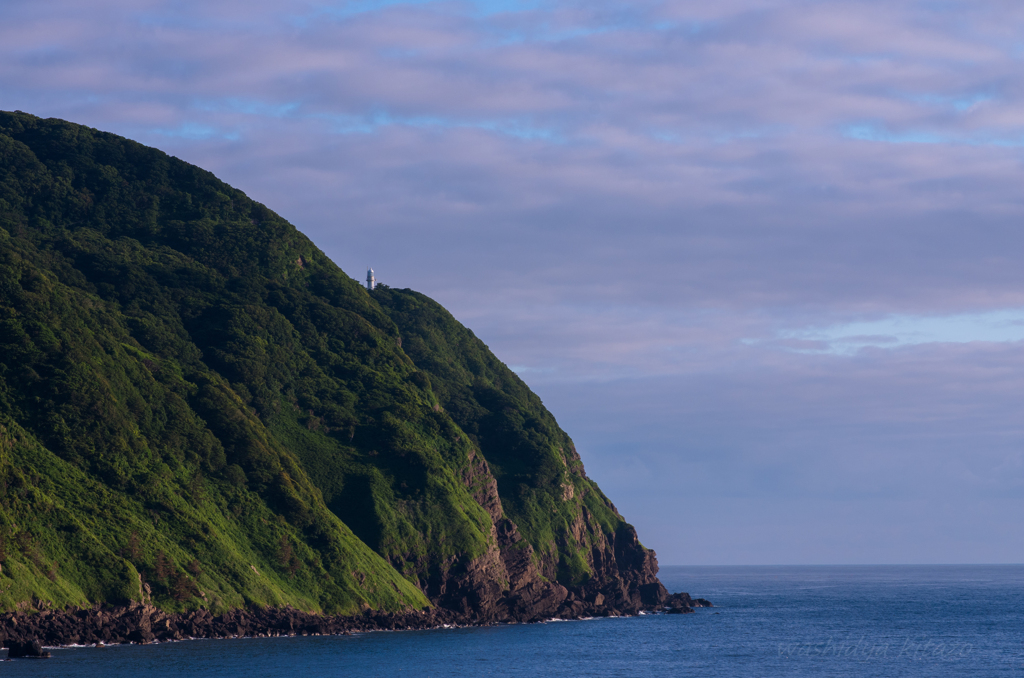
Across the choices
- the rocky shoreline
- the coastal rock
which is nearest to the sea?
the coastal rock

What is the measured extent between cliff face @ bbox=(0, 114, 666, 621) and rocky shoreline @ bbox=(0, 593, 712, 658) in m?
1.60

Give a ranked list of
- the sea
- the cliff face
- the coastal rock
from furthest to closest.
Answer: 1. the cliff face
2. the sea
3. the coastal rock

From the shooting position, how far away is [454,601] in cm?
15825

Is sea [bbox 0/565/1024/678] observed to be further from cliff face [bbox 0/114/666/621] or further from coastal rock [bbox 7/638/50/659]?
cliff face [bbox 0/114/666/621]

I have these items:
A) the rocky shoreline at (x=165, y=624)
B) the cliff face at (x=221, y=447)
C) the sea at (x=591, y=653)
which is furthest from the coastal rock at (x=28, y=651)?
the cliff face at (x=221, y=447)

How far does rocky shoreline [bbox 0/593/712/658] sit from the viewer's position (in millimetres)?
97875

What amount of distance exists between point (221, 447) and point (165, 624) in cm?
3471

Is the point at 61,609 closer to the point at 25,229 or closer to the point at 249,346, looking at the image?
the point at 249,346

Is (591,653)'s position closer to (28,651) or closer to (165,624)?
(165,624)

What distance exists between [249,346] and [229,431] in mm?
25670

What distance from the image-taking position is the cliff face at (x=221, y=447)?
119062 millimetres

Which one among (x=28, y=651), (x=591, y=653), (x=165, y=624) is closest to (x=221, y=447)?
(x=165, y=624)

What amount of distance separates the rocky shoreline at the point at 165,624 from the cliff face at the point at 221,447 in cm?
160

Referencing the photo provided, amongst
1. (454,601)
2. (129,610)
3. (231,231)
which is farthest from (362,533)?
(231,231)
